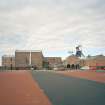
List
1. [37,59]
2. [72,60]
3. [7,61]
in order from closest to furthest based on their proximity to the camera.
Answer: [72,60] < [37,59] < [7,61]

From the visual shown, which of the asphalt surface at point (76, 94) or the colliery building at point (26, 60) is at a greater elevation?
the colliery building at point (26, 60)

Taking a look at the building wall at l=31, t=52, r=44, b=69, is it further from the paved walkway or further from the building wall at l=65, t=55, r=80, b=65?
the paved walkway

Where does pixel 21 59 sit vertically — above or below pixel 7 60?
above

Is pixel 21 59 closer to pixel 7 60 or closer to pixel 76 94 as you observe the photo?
pixel 7 60

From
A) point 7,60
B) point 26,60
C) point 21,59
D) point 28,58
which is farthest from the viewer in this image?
point 7,60

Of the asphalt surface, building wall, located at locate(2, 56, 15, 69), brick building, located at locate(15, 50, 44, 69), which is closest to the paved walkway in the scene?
the asphalt surface

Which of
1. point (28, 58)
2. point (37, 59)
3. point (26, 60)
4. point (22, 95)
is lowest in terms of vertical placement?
point (22, 95)

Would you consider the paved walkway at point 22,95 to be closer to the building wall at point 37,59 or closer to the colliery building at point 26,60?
the colliery building at point 26,60

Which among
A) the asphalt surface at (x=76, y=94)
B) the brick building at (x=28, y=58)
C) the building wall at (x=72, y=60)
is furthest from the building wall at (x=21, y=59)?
the asphalt surface at (x=76, y=94)

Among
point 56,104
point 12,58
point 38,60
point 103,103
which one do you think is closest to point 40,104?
point 56,104

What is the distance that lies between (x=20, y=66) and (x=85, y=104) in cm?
13501

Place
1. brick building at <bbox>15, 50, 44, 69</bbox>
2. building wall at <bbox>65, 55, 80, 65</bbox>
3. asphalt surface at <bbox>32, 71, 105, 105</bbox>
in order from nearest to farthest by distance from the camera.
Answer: asphalt surface at <bbox>32, 71, 105, 105</bbox>, building wall at <bbox>65, 55, 80, 65</bbox>, brick building at <bbox>15, 50, 44, 69</bbox>

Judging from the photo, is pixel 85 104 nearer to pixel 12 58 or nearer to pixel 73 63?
pixel 73 63

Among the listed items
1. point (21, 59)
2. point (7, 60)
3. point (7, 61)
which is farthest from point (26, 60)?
point (7, 60)
